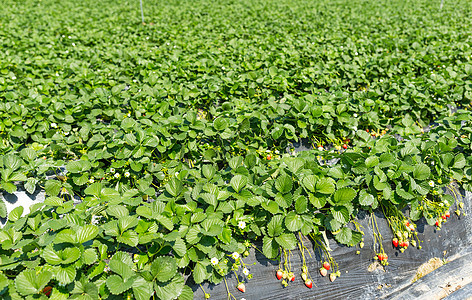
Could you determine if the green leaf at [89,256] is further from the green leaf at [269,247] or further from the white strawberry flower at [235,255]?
the green leaf at [269,247]

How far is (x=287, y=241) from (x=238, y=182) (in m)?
0.43

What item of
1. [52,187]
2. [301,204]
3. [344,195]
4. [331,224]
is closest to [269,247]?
Answer: [301,204]

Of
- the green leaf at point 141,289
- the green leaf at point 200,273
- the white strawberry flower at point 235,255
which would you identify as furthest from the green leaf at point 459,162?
the green leaf at point 141,289

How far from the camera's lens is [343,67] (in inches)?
152

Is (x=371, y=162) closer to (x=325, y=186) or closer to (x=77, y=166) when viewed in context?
(x=325, y=186)

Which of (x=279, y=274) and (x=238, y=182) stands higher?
(x=238, y=182)

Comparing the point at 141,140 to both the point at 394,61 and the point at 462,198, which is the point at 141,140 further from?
the point at 394,61

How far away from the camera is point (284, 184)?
1806 mm

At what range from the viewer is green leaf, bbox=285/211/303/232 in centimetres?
169

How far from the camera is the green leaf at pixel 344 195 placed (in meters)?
1.78

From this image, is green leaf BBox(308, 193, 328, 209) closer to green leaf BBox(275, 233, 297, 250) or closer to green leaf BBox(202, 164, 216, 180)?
green leaf BBox(275, 233, 297, 250)

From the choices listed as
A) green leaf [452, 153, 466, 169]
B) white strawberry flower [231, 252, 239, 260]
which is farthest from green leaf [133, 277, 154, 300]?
green leaf [452, 153, 466, 169]

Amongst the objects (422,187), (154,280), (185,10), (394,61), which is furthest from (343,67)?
(185,10)

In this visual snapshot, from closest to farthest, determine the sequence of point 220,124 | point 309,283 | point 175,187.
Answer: point 309,283 < point 175,187 < point 220,124
